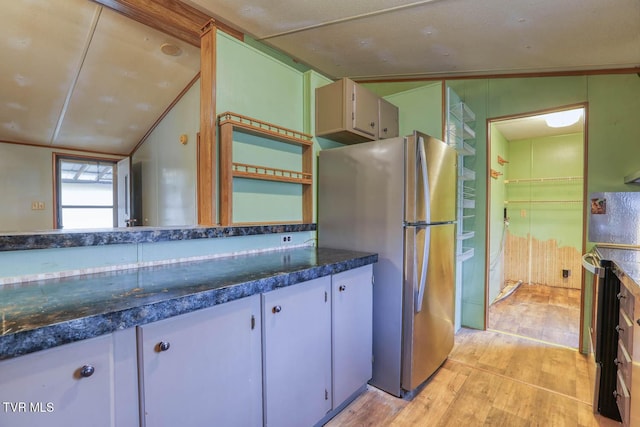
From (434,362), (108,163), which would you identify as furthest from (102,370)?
(108,163)

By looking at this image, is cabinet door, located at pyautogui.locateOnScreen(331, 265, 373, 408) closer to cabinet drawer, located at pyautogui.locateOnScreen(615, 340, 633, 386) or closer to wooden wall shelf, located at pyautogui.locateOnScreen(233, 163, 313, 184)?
wooden wall shelf, located at pyautogui.locateOnScreen(233, 163, 313, 184)

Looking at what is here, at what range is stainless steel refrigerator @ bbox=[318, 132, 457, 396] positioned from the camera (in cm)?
189

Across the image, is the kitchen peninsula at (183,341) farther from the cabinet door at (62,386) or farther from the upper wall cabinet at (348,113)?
the upper wall cabinet at (348,113)

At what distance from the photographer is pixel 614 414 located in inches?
68.0

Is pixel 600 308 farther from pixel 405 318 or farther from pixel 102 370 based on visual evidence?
pixel 102 370

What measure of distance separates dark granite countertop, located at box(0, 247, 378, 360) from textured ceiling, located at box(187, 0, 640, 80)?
1.54 metres

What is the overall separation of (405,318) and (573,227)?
4.06m

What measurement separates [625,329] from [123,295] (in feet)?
7.70

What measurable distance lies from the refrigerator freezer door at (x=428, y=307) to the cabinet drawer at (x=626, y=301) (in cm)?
93

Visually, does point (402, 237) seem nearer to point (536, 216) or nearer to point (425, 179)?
point (425, 179)

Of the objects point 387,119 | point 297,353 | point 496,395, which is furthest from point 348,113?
point 496,395

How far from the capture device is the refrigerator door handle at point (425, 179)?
1.88 m

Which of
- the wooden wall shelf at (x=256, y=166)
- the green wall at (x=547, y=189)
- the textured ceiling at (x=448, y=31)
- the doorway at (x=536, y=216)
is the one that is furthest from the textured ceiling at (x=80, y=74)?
the green wall at (x=547, y=189)

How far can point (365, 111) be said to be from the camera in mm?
2441
